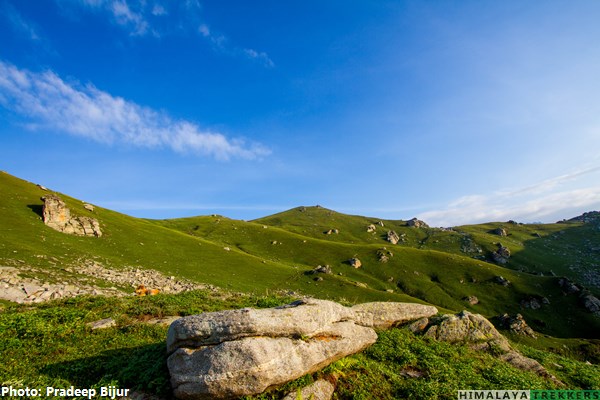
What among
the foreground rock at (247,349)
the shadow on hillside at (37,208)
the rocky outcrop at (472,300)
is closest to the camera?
the foreground rock at (247,349)

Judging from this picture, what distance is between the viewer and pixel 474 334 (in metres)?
20.6

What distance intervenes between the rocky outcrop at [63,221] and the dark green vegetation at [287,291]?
6.79 feet

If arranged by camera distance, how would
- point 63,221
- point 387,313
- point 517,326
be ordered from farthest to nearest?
point 517,326
point 63,221
point 387,313

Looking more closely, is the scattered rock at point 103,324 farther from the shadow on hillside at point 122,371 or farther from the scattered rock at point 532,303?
the scattered rock at point 532,303

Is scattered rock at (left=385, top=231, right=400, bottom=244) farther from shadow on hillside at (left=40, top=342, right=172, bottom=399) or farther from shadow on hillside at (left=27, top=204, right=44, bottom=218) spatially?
shadow on hillside at (left=40, top=342, right=172, bottom=399)

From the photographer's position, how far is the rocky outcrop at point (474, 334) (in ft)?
62.6

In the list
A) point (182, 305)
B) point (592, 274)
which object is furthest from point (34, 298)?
point (592, 274)

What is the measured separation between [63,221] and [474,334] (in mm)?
72535

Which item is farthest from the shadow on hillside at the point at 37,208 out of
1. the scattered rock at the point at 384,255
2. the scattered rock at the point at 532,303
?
the scattered rock at the point at 532,303

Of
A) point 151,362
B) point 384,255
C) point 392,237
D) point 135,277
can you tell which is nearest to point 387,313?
point 151,362

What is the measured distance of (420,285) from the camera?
338ft

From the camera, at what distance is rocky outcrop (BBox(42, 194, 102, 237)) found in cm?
Answer: 6083

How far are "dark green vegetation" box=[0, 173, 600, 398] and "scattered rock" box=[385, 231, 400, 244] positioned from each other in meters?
5.62

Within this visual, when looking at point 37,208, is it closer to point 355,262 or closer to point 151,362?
point 151,362
